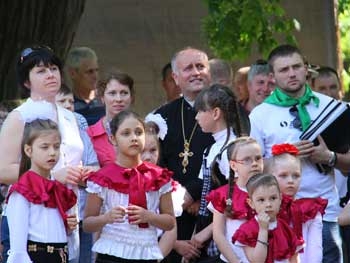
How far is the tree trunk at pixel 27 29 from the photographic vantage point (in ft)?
40.3

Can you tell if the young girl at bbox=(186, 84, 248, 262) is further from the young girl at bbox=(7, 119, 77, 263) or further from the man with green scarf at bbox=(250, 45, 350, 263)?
the young girl at bbox=(7, 119, 77, 263)

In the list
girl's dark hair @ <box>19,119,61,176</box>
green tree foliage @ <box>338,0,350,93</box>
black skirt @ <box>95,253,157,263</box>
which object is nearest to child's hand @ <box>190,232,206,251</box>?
black skirt @ <box>95,253,157,263</box>

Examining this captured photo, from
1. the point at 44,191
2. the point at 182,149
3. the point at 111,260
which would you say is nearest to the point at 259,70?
the point at 182,149

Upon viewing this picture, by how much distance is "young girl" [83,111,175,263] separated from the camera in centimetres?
868

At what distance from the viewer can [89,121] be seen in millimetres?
10781

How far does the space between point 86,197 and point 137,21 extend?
7208mm

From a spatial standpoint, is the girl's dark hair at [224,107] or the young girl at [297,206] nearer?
the young girl at [297,206]

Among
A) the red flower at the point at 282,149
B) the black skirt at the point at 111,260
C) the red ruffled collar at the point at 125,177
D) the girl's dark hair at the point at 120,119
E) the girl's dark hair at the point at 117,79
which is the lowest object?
the black skirt at the point at 111,260

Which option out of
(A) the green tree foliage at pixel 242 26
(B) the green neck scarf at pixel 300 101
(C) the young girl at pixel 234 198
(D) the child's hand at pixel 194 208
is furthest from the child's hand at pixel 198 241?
(A) the green tree foliage at pixel 242 26

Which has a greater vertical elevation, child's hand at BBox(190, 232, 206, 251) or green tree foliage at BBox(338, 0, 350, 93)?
green tree foliage at BBox(338, 0, 350, 93)

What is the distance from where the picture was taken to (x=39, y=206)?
8.38 metres

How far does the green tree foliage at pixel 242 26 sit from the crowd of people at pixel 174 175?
3943mm

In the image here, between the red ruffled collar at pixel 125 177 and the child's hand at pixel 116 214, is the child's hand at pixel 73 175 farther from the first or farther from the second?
the child's hand at pixel 116 214

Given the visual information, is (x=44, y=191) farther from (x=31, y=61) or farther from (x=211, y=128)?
(x=211, y=128)
